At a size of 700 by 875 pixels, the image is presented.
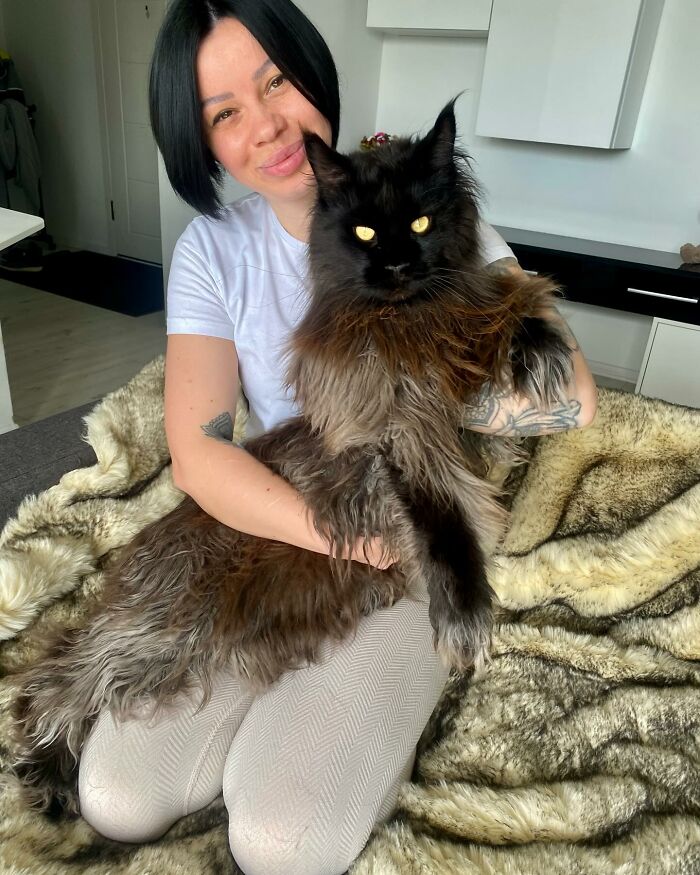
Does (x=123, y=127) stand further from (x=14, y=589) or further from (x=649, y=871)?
(x=649, y=871)

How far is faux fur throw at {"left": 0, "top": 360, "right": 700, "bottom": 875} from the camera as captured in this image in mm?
1036

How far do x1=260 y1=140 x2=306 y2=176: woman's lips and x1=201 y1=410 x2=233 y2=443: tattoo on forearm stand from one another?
0.48 metres

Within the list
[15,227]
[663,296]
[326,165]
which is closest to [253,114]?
[326,165]

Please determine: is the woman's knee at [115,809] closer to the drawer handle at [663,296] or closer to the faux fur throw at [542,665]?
the faux fur throw at [542,665]

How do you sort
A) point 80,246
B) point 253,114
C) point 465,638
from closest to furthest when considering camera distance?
point 465,638, point 253,114, point 80,246

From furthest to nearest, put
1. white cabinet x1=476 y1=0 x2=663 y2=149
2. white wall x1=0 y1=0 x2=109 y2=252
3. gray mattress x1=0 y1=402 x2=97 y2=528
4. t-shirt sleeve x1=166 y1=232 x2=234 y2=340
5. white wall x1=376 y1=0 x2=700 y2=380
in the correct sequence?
white wall x1=0 y1=0 x2=109 y2=252
white wall x1=376 y1=0 x2=700 y2=380
white cabinet x1=476 y1=0 x2=663 y2=149
gray mattress x1=0 y1=402 x2=97 y2=528
t-shirt sleeve x1=166 y1=232 x2=234 y2=340

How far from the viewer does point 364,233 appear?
1028mm

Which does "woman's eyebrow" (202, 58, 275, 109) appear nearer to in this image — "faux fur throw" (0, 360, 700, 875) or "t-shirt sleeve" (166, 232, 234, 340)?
"t-shirt sleeve" (166, 232, 234, 340)

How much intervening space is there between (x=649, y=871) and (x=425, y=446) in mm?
738

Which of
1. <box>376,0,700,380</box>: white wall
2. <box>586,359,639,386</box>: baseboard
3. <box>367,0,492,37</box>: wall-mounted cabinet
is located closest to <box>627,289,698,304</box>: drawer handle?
<box>376,0,700,380</box>: white wall

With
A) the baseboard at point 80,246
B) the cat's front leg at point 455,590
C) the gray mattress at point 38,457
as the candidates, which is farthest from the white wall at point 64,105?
the cat's front leg at point 455,590

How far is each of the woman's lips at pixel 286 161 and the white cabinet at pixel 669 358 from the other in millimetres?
2518

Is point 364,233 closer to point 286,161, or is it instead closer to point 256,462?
point 286,161

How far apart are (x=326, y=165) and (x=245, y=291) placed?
A: 0.38 m
